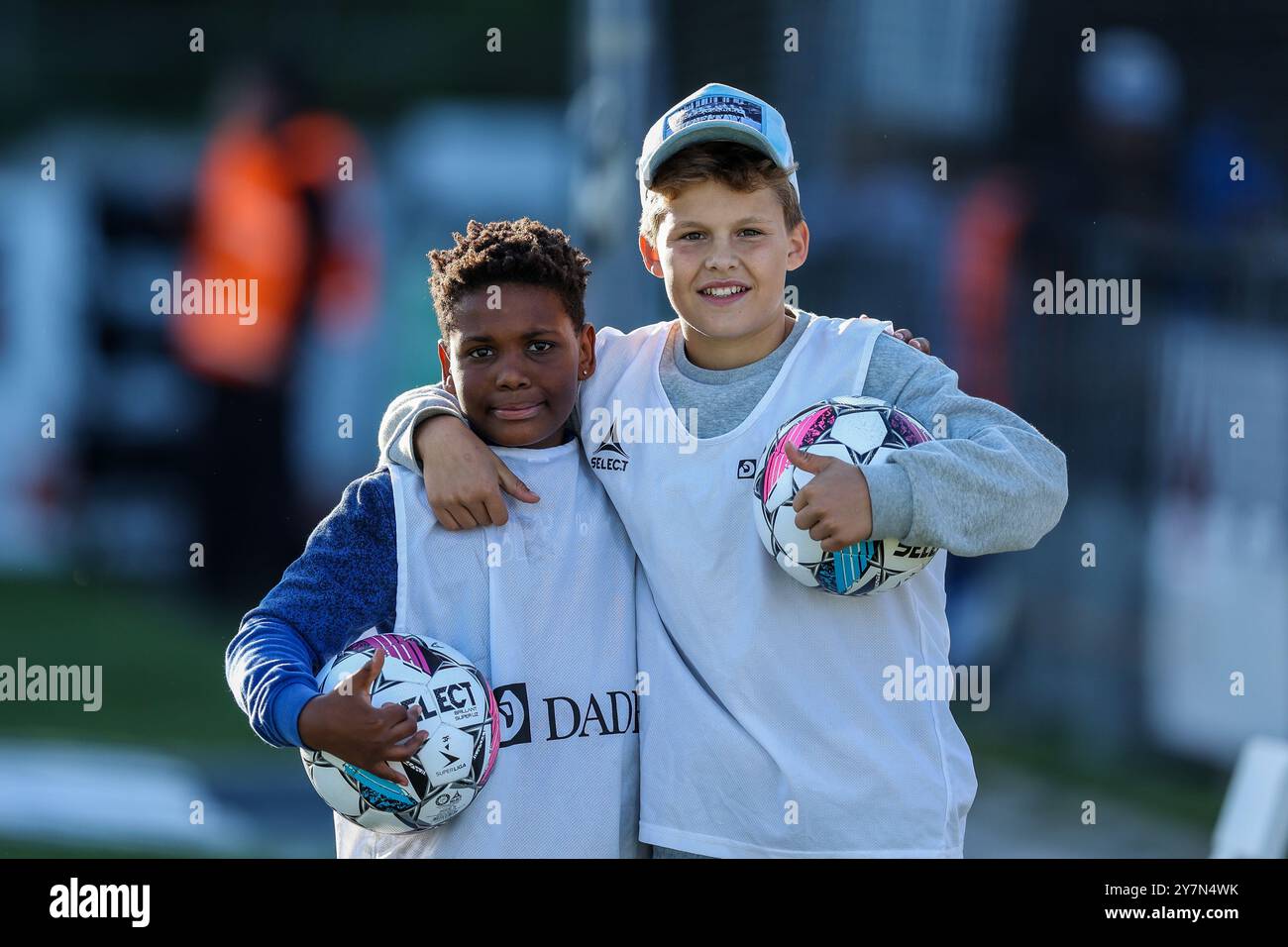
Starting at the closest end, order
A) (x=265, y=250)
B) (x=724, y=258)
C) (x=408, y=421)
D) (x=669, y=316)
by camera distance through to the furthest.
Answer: (x=724, y=258), (x=408, y=421), (x=669, y=316), (x=265, y=250)

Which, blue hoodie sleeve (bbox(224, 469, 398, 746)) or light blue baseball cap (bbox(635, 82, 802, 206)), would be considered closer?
blue hoodie sleeve (bbox(224, 469, 398, 746))

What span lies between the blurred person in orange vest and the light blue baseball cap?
9.59m

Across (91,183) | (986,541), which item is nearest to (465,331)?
(986,541)

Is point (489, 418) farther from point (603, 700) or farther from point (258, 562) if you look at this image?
point (258, 562)

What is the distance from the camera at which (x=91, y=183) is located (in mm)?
16219

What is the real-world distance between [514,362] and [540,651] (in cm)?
58

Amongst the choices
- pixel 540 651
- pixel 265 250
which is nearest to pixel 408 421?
pixel 540 651

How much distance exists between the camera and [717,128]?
3.23 metres

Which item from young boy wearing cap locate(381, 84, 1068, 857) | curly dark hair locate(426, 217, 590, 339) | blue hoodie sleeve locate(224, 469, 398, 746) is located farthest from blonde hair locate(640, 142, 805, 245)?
blue hoodie sleeve locate(224, 469, 398, 746)

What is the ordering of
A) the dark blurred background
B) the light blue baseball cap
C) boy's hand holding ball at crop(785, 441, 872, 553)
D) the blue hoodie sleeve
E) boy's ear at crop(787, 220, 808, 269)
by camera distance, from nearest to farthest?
boy's hand holding ball at crop(785, 441, 872, 553), the blue hoodie sleeve, the light blue baseball cap, boy's ear at crop(787, 220, 808, 269), the dark blurred background

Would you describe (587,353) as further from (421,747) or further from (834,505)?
(421,747)

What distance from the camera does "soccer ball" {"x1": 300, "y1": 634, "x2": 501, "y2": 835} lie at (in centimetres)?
296

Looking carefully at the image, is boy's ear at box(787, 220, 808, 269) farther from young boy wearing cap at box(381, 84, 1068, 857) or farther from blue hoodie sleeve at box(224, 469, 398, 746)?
blue hoodie sleeve at box(224, 469, 398, 746)
